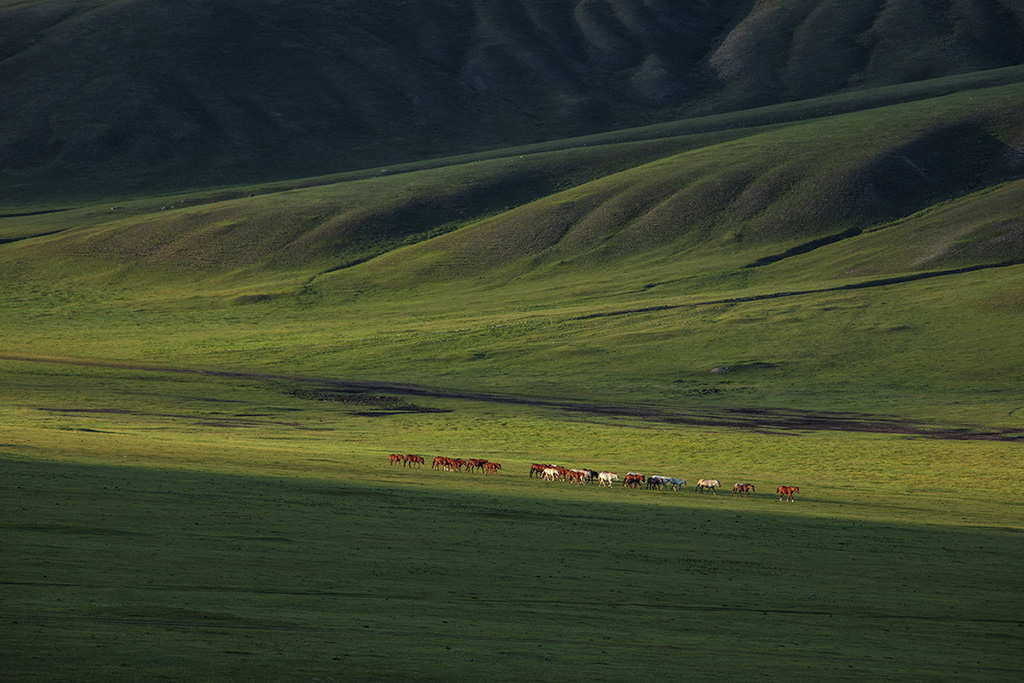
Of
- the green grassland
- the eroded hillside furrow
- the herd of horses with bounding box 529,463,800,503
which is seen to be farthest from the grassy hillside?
the herd of horses with bounding box 529,463,800,503

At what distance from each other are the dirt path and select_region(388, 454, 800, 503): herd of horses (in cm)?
2463

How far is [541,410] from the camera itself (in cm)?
6906

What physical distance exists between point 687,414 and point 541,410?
10.1 meters

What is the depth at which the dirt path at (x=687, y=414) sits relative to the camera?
62594 mm

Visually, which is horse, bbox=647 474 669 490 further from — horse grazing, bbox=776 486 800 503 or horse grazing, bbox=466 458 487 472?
horse grazing, bbox=466 458 487 472

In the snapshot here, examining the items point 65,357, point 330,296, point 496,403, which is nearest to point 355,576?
point 496,403

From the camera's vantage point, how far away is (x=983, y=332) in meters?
92.1

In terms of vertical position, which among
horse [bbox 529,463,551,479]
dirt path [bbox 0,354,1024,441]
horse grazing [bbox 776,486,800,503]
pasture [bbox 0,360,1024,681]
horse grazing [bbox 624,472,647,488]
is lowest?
pasture [bbox 0,360,1024,681]

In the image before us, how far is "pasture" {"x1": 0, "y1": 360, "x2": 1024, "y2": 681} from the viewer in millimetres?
Answer: 15445

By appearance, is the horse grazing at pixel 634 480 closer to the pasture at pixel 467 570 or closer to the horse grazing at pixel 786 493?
the pasture at pixel 467 570

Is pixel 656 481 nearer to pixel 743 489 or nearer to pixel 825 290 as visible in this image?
pixel 743 489

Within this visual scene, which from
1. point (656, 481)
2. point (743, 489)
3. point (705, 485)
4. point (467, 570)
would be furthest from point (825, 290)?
point (467, 570)

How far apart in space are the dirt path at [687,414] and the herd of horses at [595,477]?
24.6 m

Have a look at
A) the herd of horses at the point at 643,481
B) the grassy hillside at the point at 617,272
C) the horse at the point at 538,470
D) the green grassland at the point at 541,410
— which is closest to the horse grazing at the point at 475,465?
the horse at the point at 538,470
